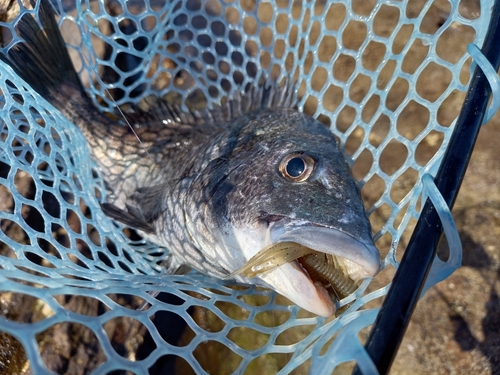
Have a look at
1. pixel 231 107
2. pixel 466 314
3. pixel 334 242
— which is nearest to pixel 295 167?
pixel 334 242

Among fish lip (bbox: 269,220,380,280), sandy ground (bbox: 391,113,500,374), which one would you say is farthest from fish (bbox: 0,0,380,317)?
sandy ground (bbox: 391,113,500,374)

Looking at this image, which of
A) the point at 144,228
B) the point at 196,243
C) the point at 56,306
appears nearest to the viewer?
the point at 56,306

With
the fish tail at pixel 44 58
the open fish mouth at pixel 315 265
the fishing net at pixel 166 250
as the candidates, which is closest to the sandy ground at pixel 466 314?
the fishing net at pixel 166 250

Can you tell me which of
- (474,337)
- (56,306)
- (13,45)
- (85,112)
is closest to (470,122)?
(56,306)

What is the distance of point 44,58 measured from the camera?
3.24 metres

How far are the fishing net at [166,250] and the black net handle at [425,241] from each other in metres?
0.09

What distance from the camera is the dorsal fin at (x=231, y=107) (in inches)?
117

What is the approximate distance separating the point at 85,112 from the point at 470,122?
9.43ft

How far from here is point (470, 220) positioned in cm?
327

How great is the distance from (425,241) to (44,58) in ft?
10.9

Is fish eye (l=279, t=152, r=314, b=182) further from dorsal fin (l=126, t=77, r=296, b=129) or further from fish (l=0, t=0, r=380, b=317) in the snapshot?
dorsal fin (l=126, t=77, r=296, b=129)

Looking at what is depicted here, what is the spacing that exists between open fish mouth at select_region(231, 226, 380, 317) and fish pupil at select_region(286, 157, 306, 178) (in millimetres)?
367

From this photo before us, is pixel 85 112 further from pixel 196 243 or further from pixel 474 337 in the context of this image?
pixel 474 337

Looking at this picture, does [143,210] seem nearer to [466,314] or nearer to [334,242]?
[334,242]
